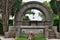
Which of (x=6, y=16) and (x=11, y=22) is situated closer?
(x=6, y=16)

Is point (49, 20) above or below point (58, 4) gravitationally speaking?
below

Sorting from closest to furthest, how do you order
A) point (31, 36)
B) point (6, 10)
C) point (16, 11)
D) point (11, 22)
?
1. point (31, 36)
2. point (6, 10)
3. point (16, 11)
4. point (11, 22)

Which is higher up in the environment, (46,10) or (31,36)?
(46,10)

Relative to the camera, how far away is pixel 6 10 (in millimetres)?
28969

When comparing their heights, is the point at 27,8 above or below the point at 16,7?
below

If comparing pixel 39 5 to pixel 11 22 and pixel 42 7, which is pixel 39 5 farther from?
pixel 11 22

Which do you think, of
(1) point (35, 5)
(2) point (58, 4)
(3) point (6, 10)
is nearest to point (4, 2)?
(3) point (6, 10)

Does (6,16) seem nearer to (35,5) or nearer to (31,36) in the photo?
(35,5)

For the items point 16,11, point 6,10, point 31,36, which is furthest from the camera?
Answer: point 16,11

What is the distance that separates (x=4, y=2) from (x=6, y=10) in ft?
3.18

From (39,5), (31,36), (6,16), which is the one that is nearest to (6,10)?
(6,16)

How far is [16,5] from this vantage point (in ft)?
103

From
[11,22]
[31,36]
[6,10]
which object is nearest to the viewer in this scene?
[31,36]

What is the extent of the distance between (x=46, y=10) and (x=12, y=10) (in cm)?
435
